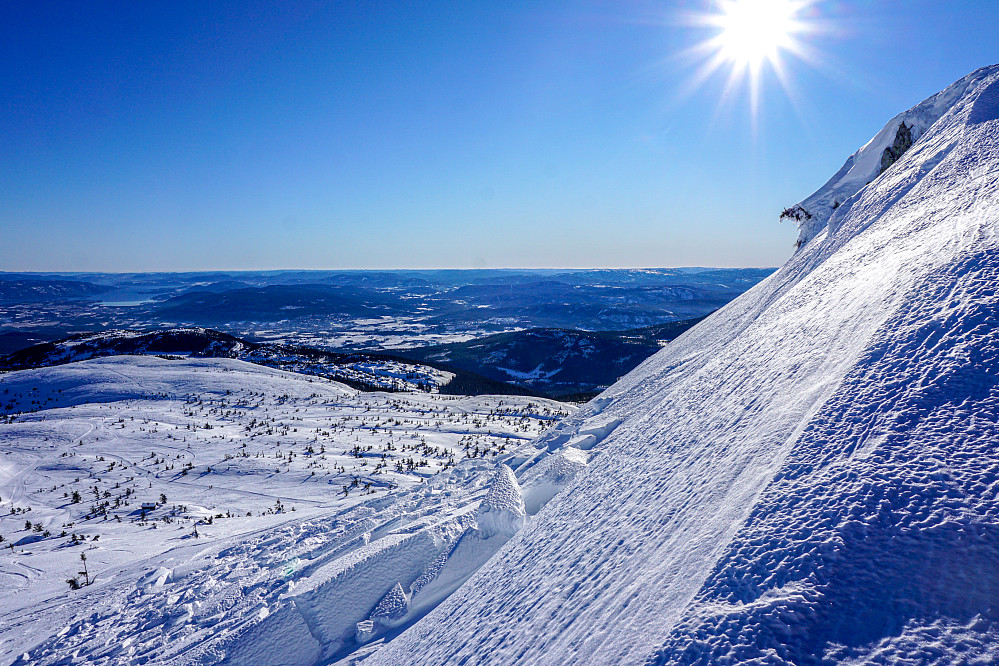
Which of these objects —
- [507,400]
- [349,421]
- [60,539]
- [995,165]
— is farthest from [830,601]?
[507,400]

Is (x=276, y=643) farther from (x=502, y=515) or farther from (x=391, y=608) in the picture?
(x=502, y=515)

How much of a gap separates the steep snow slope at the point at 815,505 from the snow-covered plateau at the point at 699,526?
0.04 feet

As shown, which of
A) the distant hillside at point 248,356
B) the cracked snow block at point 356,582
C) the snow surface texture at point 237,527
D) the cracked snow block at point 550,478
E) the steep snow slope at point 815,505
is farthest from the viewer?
the distant hillside at point 248,356

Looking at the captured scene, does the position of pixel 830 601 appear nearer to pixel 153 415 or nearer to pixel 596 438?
pixel 596 438

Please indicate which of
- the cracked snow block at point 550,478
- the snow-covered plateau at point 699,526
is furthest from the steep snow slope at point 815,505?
the cracked snow block at point 550,478

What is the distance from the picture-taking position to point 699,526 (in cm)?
248

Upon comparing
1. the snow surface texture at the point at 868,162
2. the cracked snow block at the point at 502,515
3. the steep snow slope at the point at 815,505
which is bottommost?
the cracked snow block at the point at 502,515

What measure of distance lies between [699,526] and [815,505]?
0.70 meters

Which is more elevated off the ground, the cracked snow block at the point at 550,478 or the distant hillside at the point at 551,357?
the cracked snow block at the point at 550,478

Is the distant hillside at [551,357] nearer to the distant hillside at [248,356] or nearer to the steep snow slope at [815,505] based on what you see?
the distant hillside at [248,356]

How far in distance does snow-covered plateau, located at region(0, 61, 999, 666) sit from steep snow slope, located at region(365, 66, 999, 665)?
0.04 feet

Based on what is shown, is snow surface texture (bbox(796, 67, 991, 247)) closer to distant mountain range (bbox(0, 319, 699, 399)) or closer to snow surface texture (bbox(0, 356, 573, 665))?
snow surface texture (bbox(0, 356, 573, 665))

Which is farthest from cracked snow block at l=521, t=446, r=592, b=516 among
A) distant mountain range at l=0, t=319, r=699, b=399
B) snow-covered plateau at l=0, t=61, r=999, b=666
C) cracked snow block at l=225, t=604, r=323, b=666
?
distant mountain range at l=0, t=319, r=699, b=399

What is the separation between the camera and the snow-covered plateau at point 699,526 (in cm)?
165
